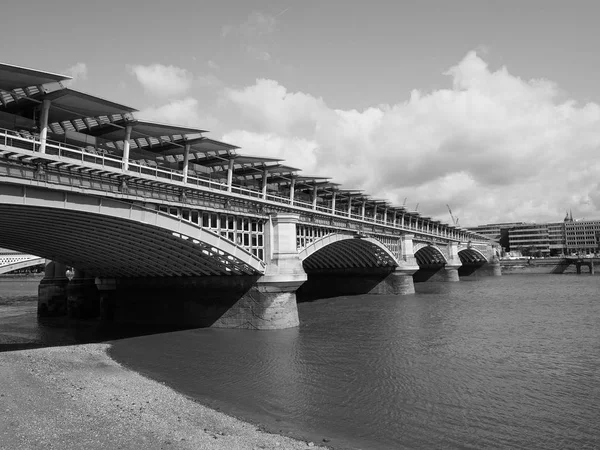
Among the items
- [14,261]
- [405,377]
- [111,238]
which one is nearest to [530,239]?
[14,261]

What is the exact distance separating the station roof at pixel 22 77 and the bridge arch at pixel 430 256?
192 feet

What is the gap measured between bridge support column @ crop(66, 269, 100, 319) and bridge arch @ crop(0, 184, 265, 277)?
421cm

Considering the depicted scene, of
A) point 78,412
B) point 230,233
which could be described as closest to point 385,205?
point 230,233

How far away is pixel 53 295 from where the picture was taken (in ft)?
123

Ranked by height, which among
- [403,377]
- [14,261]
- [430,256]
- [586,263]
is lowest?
[403,377]

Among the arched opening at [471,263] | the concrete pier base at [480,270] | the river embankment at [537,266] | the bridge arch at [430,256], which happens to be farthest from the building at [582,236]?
the bridge arch at [430,256]

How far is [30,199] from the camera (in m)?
16.3

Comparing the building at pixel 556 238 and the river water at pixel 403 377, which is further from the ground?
the building at pixel 556 238

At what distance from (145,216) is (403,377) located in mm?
13012

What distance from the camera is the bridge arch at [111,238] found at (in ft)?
57.3

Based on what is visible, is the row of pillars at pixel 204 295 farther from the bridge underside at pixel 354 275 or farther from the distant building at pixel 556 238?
the distant building at pixel 556 238

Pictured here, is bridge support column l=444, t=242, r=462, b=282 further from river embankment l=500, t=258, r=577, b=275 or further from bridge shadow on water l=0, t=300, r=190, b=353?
bridge shadow on water l=0, t=300, r=190, b=353

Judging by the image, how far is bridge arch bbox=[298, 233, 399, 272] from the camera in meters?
44.6

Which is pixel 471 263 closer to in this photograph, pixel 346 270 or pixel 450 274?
pixel 450 274
